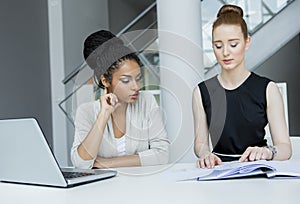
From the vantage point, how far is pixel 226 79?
145cm

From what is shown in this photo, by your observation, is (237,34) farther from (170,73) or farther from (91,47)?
(170,73)

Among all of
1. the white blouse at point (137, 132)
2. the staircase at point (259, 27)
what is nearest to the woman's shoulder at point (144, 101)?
Result: the white blouse at point (137, 132)

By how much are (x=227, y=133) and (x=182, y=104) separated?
0.71 metres

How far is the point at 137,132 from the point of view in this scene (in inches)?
60.2

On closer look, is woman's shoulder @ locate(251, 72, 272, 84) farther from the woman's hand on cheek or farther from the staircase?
the staircase

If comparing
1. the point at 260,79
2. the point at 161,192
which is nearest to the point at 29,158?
the point at 161,192

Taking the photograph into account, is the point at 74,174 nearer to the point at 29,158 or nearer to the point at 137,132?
the point at 29,158

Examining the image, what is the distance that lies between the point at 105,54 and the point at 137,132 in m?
0.38

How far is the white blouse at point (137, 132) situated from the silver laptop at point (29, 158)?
1.54ft

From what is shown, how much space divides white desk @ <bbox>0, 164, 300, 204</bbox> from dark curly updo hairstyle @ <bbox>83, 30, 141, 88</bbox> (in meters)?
0.48

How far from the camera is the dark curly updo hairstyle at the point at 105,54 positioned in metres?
1.30

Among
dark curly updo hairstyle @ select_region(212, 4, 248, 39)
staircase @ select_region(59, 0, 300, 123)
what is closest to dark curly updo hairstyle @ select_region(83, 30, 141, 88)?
dark curly updo hairstyle @ select_region(212, 4, 248, 39)

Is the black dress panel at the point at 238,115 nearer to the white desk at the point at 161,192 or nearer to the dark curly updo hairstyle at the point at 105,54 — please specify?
the dark curly updo hairstyle at the point at 105,54

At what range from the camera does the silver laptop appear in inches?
32.8
